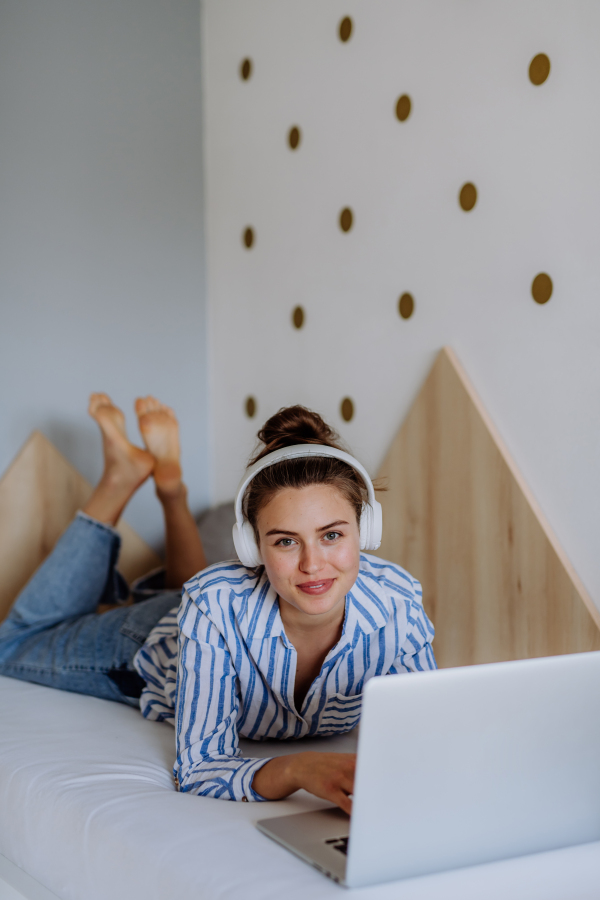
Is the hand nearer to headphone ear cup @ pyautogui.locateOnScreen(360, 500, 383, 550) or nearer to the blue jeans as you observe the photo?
headphone ear cup @ pyautogui.locateOnScreen(360, 500, 383, 550)

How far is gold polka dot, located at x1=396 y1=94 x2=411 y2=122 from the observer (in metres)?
1.69

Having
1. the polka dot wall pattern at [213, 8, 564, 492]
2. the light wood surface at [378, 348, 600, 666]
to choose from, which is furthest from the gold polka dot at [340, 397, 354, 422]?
the light wood surface at [378, 348, 600, 666]

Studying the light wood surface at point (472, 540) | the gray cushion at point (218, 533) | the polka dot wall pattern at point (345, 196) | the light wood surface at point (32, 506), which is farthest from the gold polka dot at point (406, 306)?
the light wood surface at point (32, 506)

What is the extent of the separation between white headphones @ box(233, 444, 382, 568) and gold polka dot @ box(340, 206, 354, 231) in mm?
928

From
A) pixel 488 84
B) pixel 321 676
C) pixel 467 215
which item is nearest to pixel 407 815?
pixel 321 676

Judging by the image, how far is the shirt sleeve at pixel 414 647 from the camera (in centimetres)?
118

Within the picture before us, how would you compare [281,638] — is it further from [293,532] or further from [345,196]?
[345,196]

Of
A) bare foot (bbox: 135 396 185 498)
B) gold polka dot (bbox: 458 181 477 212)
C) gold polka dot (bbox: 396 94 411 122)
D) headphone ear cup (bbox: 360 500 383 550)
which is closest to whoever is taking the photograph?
headphone ear cup (bbox: 360 500 383 550)

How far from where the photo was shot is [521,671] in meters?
0.68

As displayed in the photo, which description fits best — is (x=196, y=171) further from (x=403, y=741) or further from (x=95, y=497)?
(x=403, y=741)

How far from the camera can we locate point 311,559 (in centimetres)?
100

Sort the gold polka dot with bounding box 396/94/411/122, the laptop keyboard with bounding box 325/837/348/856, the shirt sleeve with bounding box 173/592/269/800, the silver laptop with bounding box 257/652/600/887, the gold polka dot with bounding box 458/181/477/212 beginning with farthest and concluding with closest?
the gold polka dot with bounding box 396/94/411/122 < the gold polka dot with bounding box 458/181/477/212 < the shirt sleeve with bounding box 173/592/269/800 < the laptop keyboard with bounding box 325/837/348/856 < the silver laptop with bounding box 257/652/600/887

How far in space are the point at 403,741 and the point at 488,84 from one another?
1287mm

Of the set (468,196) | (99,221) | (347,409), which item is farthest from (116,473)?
(468,196)
